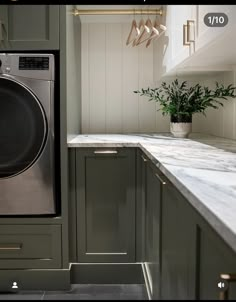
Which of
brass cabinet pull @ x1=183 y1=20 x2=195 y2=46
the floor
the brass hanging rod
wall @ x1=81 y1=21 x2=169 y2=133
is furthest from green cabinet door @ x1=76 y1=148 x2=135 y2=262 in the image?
the brass hanging rod

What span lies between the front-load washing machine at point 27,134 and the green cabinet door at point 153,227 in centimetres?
57

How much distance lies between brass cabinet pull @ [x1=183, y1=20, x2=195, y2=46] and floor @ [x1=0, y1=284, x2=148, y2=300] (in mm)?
1380

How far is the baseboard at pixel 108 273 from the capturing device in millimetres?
2293

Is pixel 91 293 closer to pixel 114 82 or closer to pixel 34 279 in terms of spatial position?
pixel 34 279

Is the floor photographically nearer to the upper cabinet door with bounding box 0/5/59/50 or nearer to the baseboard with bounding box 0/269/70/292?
the baseboard with bounding box 0/269/70/292

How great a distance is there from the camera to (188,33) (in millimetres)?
1826

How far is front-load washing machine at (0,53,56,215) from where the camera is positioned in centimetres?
206

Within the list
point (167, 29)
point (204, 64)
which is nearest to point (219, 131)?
point (204, 64)

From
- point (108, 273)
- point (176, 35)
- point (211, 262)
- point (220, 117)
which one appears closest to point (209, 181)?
point (211, 262)

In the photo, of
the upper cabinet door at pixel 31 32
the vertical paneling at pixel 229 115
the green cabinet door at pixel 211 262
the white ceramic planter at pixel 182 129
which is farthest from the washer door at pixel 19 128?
the green cabinet door at pixel 211 262

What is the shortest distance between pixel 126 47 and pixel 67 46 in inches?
37.1

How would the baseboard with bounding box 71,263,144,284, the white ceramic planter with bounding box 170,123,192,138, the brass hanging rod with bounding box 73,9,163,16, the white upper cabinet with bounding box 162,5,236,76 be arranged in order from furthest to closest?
the brass hanging rod with bounding box 73,9,163,16
the white ceramic planter with bounding box 170,123,192,138
the baseboard with bounding box 71,263,144,284
the white upper cabinet with bounding box 162,5,236,76

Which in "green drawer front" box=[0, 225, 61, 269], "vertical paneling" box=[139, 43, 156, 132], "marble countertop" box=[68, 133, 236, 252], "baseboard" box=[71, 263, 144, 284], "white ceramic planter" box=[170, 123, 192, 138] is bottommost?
"baseboard" box=[71, 263, 144, 284]

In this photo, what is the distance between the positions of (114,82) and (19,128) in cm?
111
